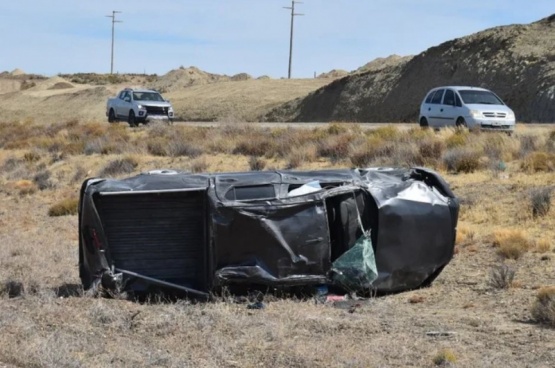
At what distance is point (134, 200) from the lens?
10148mm

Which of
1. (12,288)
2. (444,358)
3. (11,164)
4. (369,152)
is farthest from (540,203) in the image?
(11,164)

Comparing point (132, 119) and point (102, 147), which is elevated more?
point (132, 119)

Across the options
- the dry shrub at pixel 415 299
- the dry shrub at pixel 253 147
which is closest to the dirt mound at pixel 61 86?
the dry shrub at pixel 253 147

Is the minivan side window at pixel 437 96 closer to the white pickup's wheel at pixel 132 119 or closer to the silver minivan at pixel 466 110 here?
the silver minivan at pixel 466 110

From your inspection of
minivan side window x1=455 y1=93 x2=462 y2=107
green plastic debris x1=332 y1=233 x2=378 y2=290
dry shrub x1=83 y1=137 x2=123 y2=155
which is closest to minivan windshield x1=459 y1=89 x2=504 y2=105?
minivan side window x1=455 y1=93 x2=462 y2=107

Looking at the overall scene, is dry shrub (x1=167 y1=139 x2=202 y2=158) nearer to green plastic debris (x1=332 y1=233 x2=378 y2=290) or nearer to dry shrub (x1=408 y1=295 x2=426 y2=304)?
dry shrub (x1=408 y1=295 x2=426 y2=304)

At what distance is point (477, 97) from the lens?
30.2 meters

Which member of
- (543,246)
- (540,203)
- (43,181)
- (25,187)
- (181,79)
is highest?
(181,79)

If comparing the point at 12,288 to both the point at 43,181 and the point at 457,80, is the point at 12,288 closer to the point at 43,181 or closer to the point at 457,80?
the point at 43,181

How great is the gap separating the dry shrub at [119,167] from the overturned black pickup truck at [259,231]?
1664 centimetres

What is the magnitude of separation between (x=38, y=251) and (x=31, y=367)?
25.2ft

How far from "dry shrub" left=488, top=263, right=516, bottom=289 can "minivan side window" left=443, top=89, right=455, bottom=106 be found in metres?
19.3

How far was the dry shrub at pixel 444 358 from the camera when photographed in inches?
294

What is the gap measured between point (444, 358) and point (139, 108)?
37437mm
